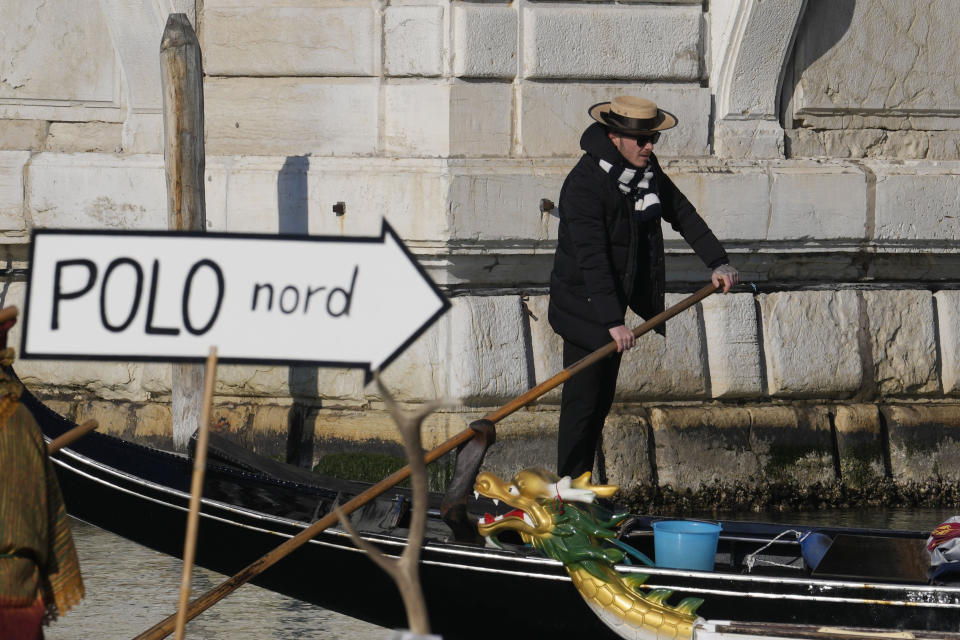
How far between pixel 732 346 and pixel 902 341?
0.86m

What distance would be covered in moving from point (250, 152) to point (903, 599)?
4089 millimetres

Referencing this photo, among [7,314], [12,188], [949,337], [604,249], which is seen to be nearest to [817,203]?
[949,337]

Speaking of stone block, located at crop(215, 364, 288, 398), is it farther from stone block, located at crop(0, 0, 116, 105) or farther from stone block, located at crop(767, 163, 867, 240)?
stone block, located at crop(767, 163, 867, 240)

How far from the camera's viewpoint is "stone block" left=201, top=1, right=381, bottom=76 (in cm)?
656

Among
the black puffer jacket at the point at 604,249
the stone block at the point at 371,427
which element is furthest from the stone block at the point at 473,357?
the black puffer jacket at the point at 604,249

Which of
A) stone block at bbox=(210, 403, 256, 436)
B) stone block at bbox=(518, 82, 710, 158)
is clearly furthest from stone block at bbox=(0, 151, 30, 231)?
stone block at bbox=(518, 82, 710, 158)

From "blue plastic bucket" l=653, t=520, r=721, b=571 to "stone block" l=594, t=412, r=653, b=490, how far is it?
7.65ft

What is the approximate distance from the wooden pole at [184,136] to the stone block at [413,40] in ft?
2.74

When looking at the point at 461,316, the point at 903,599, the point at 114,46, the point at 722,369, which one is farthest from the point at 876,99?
the point at 903,599

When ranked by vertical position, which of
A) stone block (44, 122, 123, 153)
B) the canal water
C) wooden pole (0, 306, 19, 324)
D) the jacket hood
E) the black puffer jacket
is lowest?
the canal water

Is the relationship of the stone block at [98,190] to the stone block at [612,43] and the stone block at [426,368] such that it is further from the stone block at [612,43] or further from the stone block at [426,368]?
the stone block at [612,43]

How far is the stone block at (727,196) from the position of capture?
6.59 m

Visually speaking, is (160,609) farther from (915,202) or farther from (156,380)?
(915,202)

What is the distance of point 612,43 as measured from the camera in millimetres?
6574
